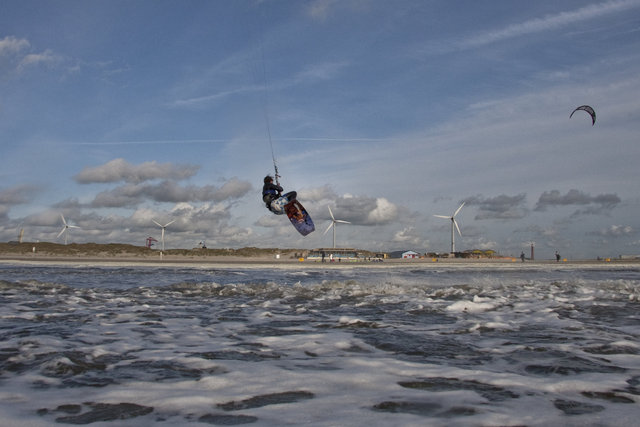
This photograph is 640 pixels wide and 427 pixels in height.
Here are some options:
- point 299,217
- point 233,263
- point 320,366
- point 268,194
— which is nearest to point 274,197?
point 268,194

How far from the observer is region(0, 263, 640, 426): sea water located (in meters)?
3.86

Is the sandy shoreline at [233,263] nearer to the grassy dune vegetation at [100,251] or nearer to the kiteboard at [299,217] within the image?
the grassy dune vegetation at [100,251]

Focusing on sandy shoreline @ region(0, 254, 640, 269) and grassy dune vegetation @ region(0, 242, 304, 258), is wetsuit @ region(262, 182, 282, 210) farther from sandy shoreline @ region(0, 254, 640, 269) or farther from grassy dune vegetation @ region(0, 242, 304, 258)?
grassy dune vegetation @ region(0, 242, 304, 258)

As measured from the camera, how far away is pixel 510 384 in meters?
4.81

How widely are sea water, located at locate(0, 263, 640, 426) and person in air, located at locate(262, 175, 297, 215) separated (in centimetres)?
1037

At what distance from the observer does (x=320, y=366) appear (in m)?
5.70

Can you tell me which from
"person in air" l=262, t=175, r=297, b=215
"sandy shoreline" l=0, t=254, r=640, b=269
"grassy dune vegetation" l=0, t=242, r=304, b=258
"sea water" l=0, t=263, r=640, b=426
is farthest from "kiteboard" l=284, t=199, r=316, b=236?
"grassy dune vegetation" l=0, t=242, r=304, b=258

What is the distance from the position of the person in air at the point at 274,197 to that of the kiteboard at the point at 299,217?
0.26 metres

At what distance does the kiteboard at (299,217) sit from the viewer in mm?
22266

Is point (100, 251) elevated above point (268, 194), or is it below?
below

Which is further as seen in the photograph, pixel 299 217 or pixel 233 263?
pixel 233 263

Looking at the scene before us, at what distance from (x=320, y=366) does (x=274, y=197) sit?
16445 mm

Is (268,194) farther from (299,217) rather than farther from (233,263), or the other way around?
(233,263)

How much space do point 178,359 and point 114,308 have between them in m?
6.76
